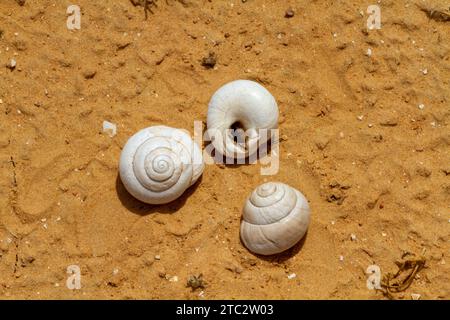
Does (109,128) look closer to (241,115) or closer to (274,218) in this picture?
(241,115)

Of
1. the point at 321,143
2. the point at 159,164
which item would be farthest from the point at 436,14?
the point at 159,164

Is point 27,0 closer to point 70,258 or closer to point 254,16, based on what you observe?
point 254,16

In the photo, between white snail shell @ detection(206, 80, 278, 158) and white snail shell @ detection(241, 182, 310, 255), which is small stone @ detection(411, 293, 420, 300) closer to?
white snail shell @ detection(241, 182, 310, 255)

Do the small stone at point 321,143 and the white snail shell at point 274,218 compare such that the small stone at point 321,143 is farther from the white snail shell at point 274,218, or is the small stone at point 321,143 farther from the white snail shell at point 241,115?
the white snail shell at point 274,218

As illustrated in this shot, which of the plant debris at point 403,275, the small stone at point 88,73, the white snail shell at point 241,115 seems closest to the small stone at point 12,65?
the small stone at point 88,73

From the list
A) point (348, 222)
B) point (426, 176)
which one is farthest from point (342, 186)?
point (426, 176)
